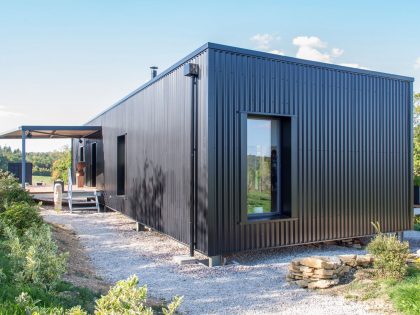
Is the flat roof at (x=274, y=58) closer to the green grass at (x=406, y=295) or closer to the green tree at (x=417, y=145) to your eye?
the green grass at (x=406, y=295)

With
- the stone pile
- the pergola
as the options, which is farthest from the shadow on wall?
the pergola

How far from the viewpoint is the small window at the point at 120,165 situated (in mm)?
11406

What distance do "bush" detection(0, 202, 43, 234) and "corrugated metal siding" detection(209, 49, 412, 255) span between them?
3.17m

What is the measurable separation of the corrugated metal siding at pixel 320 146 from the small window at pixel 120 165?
20.1 ft

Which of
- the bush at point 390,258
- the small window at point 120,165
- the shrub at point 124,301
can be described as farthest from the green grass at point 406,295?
the small window at point 120,165

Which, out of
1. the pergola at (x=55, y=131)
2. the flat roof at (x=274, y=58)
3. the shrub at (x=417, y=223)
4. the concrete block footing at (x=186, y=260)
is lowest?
the shrub at (x=417, y=223)

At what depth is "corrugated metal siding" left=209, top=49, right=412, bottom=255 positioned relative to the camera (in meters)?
5.89

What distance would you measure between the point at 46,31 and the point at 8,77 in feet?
17.5

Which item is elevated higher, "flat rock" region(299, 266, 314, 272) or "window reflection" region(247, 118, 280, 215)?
"window reflection" region(247, 118, 280, 215)

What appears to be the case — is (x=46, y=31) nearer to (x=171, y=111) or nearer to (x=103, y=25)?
(x=103, y=25)

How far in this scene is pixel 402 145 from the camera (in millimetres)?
8156

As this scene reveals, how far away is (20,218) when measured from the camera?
6.48 meters

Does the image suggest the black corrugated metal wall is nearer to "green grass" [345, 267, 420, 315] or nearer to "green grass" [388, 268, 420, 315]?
"green grass" [345, 267, 420, 315]

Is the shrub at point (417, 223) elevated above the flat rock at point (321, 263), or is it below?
below
